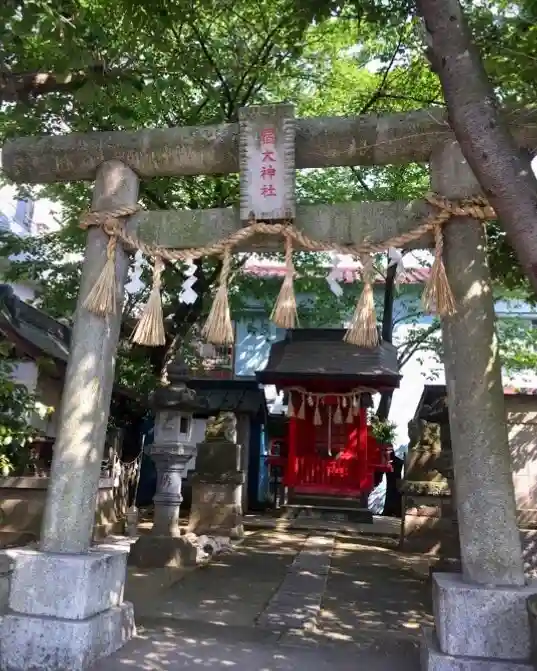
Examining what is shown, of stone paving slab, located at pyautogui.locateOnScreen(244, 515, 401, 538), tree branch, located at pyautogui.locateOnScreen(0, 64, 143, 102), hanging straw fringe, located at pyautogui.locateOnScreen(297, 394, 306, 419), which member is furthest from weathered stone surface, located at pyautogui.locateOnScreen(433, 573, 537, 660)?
hanging straw fringe, located at pyautogui.locateOnScreen(297, 394, 306, 419)

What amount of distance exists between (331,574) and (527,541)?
2.43 meters

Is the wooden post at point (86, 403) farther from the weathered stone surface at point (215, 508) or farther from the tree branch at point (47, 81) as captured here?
the weathered stone surface at point (215, 508)

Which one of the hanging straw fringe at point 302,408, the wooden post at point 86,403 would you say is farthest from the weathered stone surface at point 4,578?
the hanging straw fringe at point 302,408

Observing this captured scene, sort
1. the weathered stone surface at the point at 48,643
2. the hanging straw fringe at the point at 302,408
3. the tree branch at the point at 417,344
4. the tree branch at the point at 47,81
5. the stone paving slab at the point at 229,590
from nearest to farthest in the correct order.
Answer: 1. the weathered stone surface at the point at 48,643
2. the tree branch at the point at 47,81
3. the stone paving slab at the point at 229,590
4. the hanging straw fringe at the point at 302,408
5. the tree branch at the point at 417,344

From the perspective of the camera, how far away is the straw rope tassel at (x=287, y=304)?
3.99 m

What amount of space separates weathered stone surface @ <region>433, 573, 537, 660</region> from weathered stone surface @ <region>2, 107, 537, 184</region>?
301 centimetres

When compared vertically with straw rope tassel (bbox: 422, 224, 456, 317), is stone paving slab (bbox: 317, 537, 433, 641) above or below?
below

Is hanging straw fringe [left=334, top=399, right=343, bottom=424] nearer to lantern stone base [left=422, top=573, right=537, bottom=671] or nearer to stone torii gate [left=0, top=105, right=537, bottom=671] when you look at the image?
stone torii gate [left=0, top=105, right=537, bottom=671]

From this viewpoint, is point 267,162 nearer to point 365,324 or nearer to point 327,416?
point 365,324

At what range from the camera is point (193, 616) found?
5.07 m

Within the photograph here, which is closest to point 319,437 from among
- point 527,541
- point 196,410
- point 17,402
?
point 196,410

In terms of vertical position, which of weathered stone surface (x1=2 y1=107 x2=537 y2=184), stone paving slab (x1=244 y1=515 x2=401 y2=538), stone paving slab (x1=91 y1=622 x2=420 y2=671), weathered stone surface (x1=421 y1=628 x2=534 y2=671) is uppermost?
weathered stone surface (x1=2 y1=107 x2=537 y2=184)

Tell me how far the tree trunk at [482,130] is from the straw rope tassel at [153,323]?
7.94 feet

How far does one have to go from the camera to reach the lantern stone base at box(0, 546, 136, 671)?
11.7ft
